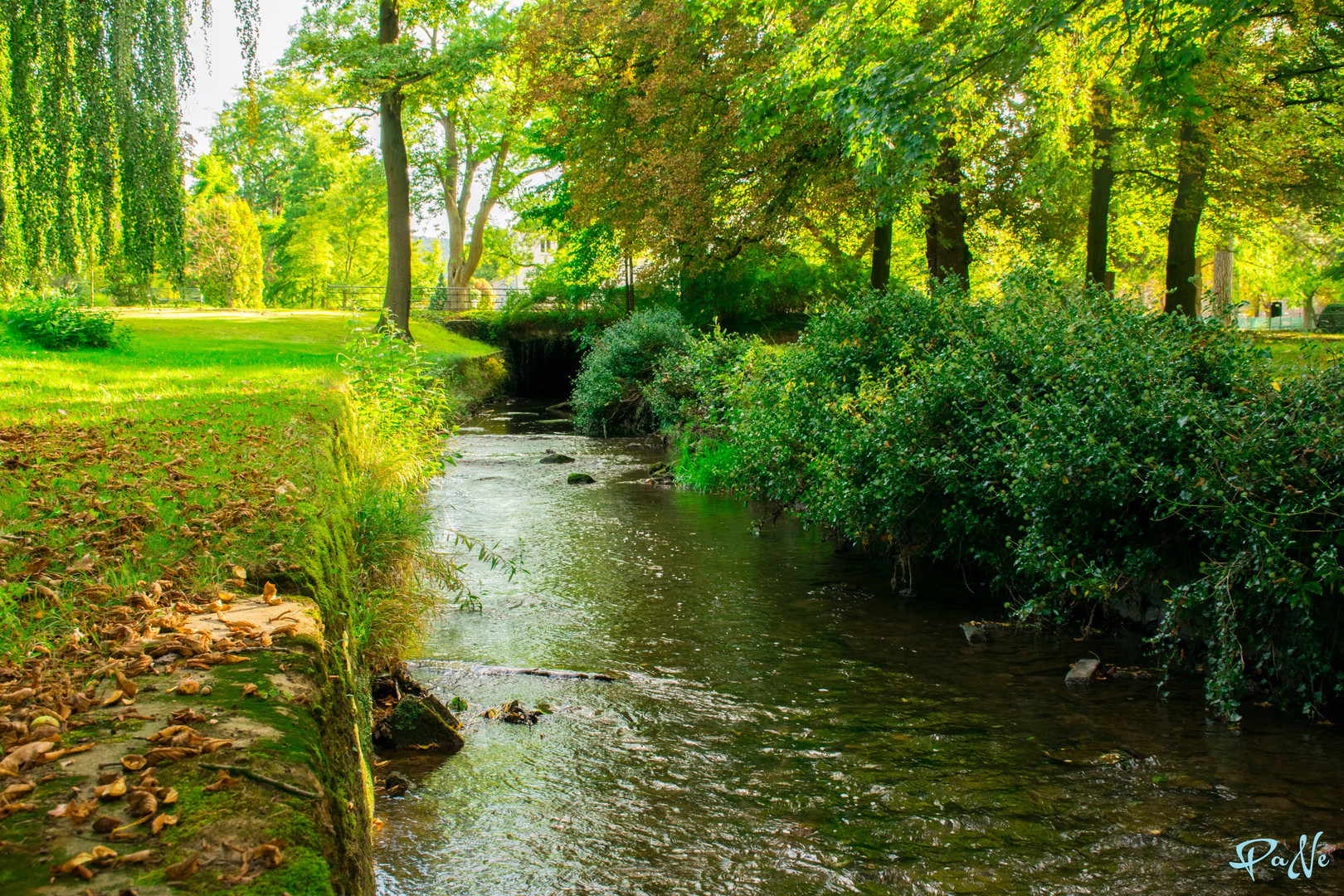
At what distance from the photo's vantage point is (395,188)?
2627 centimetres

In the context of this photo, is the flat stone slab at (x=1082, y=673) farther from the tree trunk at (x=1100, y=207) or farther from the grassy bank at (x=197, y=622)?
the tree trunk at (x=1100, y=207)

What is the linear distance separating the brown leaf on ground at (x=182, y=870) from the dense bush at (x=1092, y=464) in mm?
5182

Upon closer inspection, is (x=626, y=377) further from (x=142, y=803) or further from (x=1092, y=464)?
(x=142, y=803)

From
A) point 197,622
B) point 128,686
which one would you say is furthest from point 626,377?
point 128,686

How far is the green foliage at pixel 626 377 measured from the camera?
2239 cm

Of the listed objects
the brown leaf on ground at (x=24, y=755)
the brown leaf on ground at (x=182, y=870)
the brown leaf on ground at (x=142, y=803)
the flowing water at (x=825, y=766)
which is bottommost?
the flowing water at (x=825, y=766)

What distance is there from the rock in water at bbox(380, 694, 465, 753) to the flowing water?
0.16 meters

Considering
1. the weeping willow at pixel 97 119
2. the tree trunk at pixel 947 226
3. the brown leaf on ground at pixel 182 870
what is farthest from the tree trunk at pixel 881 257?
the brown leaf on ground at pixel 182 870

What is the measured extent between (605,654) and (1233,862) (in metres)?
4.13

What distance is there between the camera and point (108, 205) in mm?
8047

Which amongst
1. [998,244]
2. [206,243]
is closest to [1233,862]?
[998,244]

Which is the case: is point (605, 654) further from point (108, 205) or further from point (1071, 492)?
point (108, 205)

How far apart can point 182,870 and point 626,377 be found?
69.4ft

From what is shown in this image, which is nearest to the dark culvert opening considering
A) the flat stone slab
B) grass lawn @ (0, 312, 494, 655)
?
grass lawn @ (0, 312, 494, 655)
